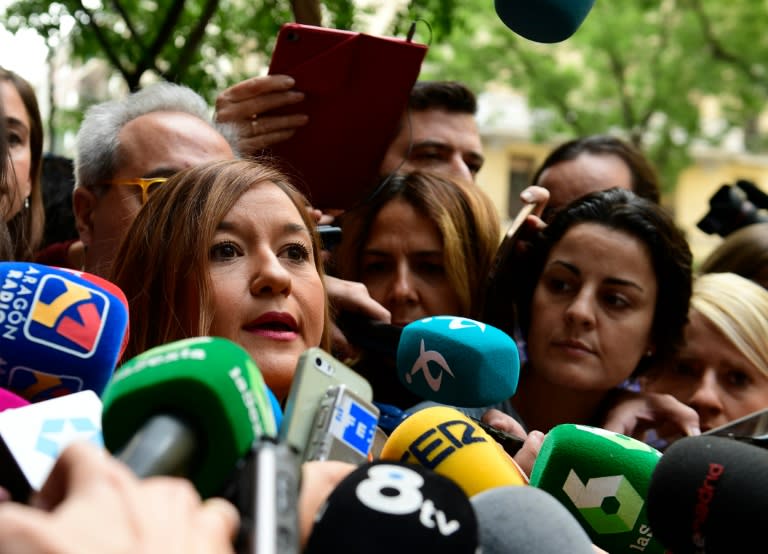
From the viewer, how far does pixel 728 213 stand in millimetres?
4055

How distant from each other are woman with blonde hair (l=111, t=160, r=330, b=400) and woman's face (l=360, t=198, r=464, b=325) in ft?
2.38

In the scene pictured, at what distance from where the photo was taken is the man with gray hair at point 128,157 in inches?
109

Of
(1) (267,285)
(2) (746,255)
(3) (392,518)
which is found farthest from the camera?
(2) (746,255)

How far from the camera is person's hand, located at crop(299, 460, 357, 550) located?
107cm

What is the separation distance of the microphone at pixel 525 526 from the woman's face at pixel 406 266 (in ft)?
5.74

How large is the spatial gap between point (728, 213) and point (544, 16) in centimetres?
254

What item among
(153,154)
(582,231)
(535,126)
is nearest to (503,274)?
(582,231)

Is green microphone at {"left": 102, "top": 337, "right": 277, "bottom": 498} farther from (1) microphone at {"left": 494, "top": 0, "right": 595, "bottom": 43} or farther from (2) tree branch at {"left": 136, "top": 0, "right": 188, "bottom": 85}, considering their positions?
(2) tree branch at {"left": 136, "top": 0, "right": 188, "bottom": 85}

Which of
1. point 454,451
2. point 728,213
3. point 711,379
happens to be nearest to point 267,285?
point 454,451

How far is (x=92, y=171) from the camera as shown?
2.93 m

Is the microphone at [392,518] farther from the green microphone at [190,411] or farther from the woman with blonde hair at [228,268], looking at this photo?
the woman with blonde hair at [228,268]

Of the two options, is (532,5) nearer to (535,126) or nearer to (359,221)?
(359,221)

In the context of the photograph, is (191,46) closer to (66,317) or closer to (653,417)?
(653,417)

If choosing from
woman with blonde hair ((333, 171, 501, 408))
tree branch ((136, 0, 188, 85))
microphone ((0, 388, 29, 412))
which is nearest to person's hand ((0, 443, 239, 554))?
microphone ((0, 388, 29, 412))
